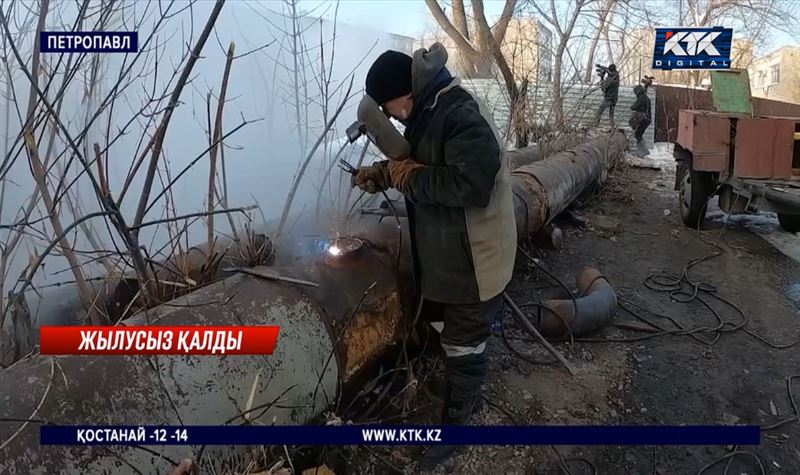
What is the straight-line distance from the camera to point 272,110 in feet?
22.4

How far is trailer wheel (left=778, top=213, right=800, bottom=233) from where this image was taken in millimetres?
5914

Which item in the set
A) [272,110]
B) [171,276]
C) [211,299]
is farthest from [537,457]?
[272,110]

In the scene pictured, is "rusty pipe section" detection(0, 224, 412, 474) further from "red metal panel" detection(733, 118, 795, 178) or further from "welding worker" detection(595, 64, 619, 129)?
"welding worker" detection(595, 64, 619, 129)

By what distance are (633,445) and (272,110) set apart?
18.3ft

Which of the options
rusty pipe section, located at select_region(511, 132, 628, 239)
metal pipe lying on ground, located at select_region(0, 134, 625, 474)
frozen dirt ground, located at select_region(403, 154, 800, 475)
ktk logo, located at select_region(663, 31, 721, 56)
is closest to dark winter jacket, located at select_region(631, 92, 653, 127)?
ktk logo, located at select_region(663, 31, 721, 56)

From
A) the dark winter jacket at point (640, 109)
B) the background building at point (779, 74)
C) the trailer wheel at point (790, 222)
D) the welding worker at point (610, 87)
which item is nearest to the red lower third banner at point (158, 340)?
the trailer wheel at point (790, 222)

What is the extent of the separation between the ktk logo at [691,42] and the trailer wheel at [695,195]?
4.16 m

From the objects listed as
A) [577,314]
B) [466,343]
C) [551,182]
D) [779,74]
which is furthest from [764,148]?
[779,74]

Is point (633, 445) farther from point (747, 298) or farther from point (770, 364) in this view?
point (747, 298)

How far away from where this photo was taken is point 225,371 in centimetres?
182

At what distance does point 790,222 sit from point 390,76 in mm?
5672

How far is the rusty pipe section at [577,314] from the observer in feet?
11.2

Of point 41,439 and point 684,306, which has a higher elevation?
point 41,439

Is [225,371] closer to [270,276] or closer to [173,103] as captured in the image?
[270,276]
